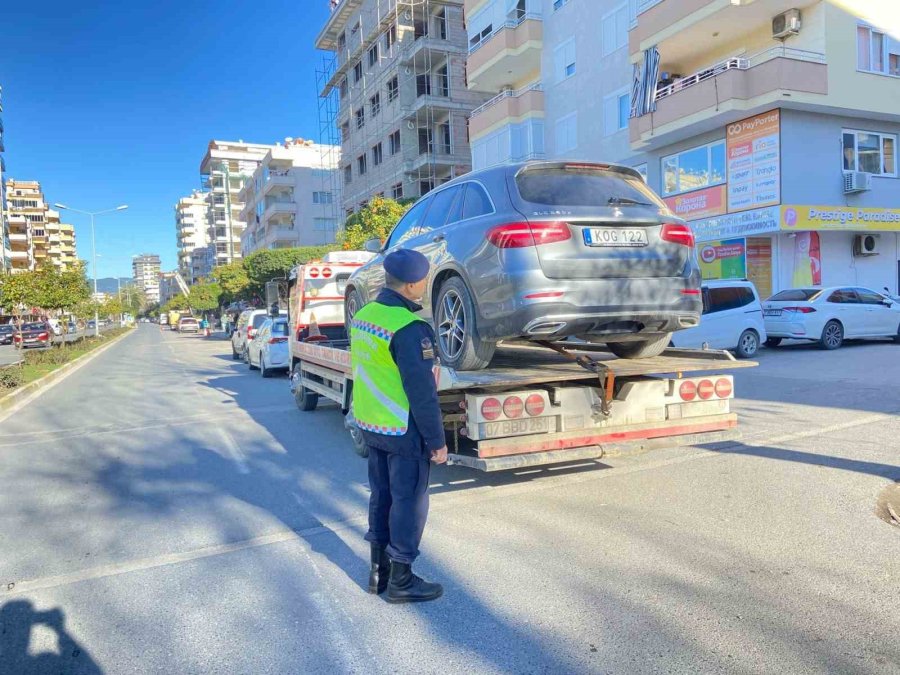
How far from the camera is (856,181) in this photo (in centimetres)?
2005

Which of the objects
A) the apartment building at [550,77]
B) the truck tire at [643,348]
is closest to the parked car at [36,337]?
the apartment building at [550,77]

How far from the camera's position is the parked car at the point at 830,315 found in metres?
15.6

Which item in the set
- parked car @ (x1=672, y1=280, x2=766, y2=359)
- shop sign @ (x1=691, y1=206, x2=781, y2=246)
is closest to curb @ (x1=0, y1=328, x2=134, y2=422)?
parked car @ (x1=672, y1=280, x2=766, y2=359)

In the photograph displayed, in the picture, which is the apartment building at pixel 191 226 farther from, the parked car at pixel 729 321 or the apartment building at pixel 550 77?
the parked car at pixel 729 321

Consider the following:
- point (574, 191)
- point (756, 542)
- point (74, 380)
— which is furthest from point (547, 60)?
point (756, 542)

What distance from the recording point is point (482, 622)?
3.36m

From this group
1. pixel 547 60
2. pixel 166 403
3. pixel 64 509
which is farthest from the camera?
pixel 547 60

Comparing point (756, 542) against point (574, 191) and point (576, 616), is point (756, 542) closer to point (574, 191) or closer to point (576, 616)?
point (576, 616)

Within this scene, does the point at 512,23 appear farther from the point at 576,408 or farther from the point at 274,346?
the point at 576,408

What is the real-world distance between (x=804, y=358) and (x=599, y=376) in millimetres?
11339

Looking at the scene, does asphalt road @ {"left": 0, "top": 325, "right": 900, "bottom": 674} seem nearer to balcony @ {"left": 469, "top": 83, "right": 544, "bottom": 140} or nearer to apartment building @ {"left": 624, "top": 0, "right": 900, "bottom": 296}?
apartment building @ {"left": 624, "top": 0, "right": 900, "bottom": 296}

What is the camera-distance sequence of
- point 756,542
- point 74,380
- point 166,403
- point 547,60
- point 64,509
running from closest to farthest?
1. point 756,542
2. point 64,509
3. point 166,403
4. point 74,380
5. point 547,60

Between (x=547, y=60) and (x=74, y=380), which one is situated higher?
(x=547, y=60)

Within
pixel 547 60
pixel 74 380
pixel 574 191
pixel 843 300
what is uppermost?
pixel 547 60
